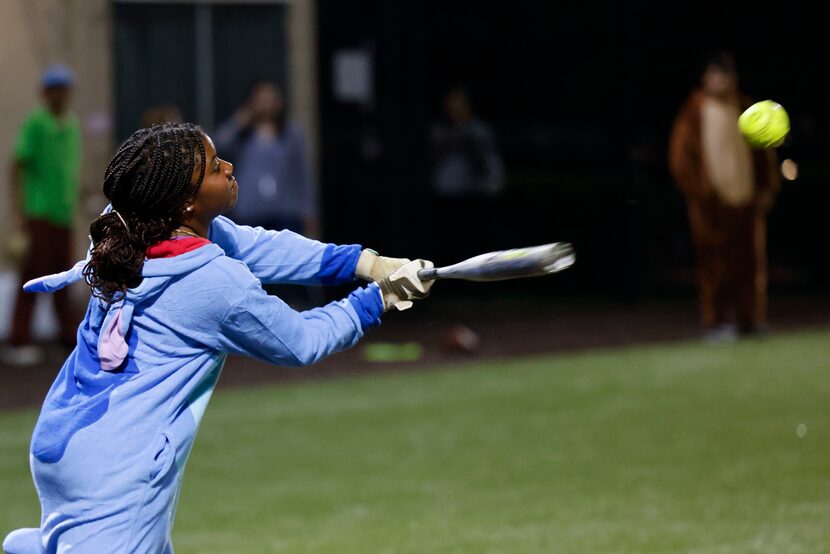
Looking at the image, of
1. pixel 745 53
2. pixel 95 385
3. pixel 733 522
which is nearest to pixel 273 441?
pixel 733 522

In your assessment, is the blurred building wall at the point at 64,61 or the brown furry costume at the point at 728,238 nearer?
the brown furry costume at the point at 728,238

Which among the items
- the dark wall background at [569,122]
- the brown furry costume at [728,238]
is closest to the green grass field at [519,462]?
the brown furry costume at [728,238]

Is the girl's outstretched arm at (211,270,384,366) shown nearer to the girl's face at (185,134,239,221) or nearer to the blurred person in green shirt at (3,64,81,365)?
the girl's face at (185,134,239,221)

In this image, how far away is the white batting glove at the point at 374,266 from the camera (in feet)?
14.3

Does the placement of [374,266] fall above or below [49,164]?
above

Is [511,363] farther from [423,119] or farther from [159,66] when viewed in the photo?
[423,119]

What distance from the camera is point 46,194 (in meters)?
12.4

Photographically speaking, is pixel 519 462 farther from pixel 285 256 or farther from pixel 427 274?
pixel 427 274

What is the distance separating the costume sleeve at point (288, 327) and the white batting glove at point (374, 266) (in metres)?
0.20

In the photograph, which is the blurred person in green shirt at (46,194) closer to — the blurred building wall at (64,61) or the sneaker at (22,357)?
the sneaker at (22,357)

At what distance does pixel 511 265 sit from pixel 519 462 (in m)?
4.17

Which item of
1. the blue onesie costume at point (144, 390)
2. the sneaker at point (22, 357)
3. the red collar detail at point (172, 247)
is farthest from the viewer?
the sneaker at point (22, 357)

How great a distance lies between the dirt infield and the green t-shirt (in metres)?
1.29

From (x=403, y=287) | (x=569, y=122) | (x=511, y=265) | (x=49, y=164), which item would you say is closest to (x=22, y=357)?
(x=49, y=164)
